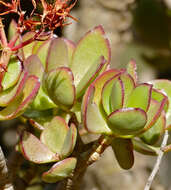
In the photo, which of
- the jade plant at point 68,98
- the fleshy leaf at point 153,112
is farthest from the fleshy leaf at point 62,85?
the fleshy leaf at point 153,112

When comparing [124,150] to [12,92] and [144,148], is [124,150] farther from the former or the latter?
[12,92]

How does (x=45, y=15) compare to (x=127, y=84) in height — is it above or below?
above

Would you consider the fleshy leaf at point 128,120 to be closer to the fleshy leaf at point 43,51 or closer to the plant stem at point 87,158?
the plant stem at point 87,158

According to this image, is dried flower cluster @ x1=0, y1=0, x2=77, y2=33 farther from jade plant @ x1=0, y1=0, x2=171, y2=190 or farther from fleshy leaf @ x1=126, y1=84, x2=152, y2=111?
fleshy leaf @ x1=126, y1=84, x2=152, y2=111

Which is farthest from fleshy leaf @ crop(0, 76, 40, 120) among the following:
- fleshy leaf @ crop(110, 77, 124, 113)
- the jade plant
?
fleshy leaf @ crop(110, 77, 124, 113)

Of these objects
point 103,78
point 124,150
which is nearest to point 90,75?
point 103,78

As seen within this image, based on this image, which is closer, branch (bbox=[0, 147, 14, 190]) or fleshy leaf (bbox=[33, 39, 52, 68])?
branch (bbox=[0, 147, 14, 190])
